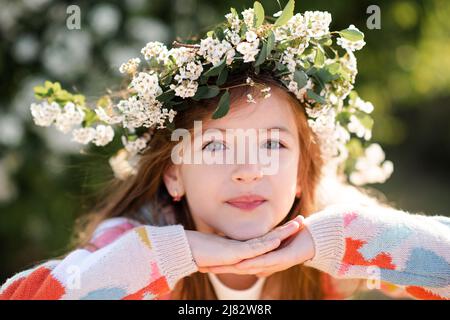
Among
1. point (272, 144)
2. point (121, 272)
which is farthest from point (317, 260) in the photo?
point (121, 272)

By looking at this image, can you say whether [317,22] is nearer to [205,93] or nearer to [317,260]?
[205,93]

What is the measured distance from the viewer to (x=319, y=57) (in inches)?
93.5

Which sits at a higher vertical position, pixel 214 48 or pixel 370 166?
pixel 214 48

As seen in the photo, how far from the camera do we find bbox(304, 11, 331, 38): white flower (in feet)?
7.41

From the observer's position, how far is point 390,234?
7.51ft

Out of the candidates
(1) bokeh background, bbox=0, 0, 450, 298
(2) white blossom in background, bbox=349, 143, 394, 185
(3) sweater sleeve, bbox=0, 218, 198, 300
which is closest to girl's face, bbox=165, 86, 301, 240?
(3) sweater sleeve, bbox=0, 218, 198, 300

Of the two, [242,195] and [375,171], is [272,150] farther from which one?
Result: [375,171]

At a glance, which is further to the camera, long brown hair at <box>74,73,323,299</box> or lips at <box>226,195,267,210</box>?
long brown hair at <box>74,73,323,299</box>

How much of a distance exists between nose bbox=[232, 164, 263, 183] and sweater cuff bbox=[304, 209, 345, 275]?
0.85ft

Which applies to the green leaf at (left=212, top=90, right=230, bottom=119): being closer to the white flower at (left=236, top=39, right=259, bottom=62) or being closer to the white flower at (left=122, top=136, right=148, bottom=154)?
the white flower at (left=236, top=39, right=259, bottom=62)

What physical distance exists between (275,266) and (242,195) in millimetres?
283

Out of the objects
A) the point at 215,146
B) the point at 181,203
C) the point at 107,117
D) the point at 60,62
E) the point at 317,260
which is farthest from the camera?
the point at 60,62

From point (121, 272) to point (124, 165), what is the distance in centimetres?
84

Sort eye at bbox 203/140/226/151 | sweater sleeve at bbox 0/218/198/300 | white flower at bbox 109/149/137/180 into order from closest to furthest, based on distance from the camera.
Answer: sweater sleeve at bbox 0/218/198/300 < eye at bbox 203/140/226/151 < white flower at bbox 109/149/137/180
